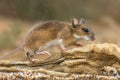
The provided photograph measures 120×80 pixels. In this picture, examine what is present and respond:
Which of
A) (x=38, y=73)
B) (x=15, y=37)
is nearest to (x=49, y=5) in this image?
(x=15, y=37)

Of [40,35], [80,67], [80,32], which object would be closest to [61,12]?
[80,32]

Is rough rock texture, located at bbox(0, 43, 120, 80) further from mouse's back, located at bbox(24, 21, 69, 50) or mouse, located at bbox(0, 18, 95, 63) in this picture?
mouse's back, located at bbox(24, 21, 69, 50)

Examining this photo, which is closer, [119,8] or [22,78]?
[22,78]

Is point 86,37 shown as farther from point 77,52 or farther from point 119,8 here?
point 119,8

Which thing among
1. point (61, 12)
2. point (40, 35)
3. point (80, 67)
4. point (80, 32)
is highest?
point (61, 12)

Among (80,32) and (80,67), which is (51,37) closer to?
(80,32)
